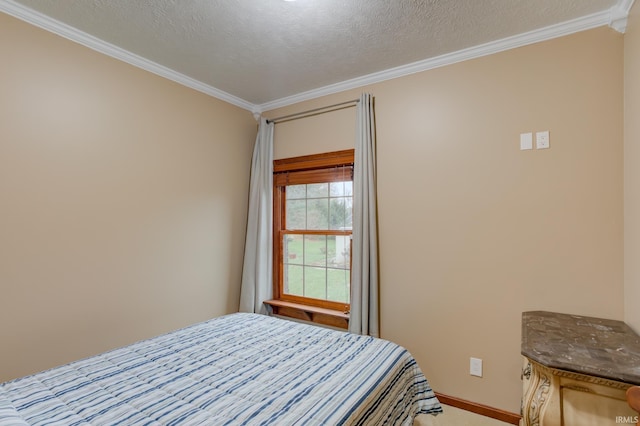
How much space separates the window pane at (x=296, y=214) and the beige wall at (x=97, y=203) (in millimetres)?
664

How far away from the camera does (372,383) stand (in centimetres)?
147

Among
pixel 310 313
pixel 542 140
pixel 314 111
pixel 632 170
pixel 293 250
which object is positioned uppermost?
pixel 314 111

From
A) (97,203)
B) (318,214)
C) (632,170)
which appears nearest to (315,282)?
(318,214)

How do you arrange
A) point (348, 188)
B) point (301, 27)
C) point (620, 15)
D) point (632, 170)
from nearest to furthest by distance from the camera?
point (632, 170) < point (620, 15) < point (301, 27) < point (348, 188)

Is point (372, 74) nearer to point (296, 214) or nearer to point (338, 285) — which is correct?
point (296, 214)

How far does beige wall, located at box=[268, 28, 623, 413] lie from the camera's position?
6.39 feet

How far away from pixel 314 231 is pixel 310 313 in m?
0.78

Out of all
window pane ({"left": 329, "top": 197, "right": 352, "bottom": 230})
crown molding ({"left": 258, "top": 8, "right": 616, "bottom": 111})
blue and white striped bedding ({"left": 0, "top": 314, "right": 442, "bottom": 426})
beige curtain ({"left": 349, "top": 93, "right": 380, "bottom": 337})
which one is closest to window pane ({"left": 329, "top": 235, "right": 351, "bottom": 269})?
window pane ({"left": 329, "top": 197, "right": 352, "bottom": 230})

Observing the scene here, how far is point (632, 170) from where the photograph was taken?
1.74 m

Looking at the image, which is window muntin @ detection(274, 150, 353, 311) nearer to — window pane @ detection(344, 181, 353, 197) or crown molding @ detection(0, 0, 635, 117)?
window pane @ detection(344, 181, 353, 197)

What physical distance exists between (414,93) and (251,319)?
220 cm

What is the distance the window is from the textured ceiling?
89 centimetres

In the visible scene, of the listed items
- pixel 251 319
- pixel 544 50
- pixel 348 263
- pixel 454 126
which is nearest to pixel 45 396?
A: pixel 251 319

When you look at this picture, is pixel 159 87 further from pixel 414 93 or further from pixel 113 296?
pixel 414 93
